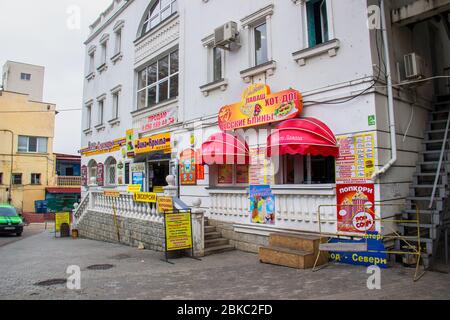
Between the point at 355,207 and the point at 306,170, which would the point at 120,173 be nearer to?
the point at 306,170

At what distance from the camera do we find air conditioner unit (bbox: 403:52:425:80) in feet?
26.2

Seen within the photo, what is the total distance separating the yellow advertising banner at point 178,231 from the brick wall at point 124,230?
139cm

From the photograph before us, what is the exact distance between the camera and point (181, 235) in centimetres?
888

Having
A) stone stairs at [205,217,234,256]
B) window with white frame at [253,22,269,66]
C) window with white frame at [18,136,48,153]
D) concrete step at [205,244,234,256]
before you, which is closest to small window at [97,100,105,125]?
stone stairs at [205,217,234,256]

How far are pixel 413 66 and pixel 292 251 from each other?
5.11 metres

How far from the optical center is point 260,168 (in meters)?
9.66

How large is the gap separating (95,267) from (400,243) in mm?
7024

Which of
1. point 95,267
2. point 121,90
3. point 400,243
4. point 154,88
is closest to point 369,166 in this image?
point 400,243

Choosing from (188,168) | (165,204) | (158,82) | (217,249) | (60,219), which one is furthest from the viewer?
(60,219)

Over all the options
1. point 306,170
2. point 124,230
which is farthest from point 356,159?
point 124,230

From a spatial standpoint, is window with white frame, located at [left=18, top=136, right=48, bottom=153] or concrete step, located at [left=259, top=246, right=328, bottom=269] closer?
concrete step, located at [left=259, top=246, right=328, bottom=269]

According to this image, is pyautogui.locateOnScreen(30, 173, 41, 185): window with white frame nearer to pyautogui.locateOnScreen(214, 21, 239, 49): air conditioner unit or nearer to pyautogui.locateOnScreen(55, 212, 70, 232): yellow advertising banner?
pyautogui.locateOnScreen(55, 212, 70, 232): yellow advertising banner

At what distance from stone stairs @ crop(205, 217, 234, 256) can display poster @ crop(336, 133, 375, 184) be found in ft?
12.3
